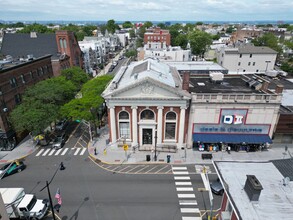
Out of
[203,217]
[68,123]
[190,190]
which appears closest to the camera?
[203,217]

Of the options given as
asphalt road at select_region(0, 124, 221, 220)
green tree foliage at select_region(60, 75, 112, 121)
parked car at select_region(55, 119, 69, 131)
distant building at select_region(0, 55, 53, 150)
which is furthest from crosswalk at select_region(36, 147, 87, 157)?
parked car at select_region(55, 119, 69, 131)

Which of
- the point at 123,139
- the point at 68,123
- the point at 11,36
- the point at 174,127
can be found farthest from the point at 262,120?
the point at 11,36

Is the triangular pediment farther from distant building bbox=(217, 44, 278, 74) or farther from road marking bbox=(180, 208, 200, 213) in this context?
distant building bbox=(217, 44, 278, 74)

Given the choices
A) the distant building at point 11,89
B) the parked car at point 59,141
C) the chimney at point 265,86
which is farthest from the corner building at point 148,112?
the distant building at point 11,89

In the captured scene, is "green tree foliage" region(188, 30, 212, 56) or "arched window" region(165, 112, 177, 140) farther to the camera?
"green tree foliage" region(188, 30, 212, 56)

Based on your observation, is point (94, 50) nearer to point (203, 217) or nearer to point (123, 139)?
point (123, 139)

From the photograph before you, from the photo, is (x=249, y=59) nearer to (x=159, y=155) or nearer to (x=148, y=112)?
(x=148, y=112)
